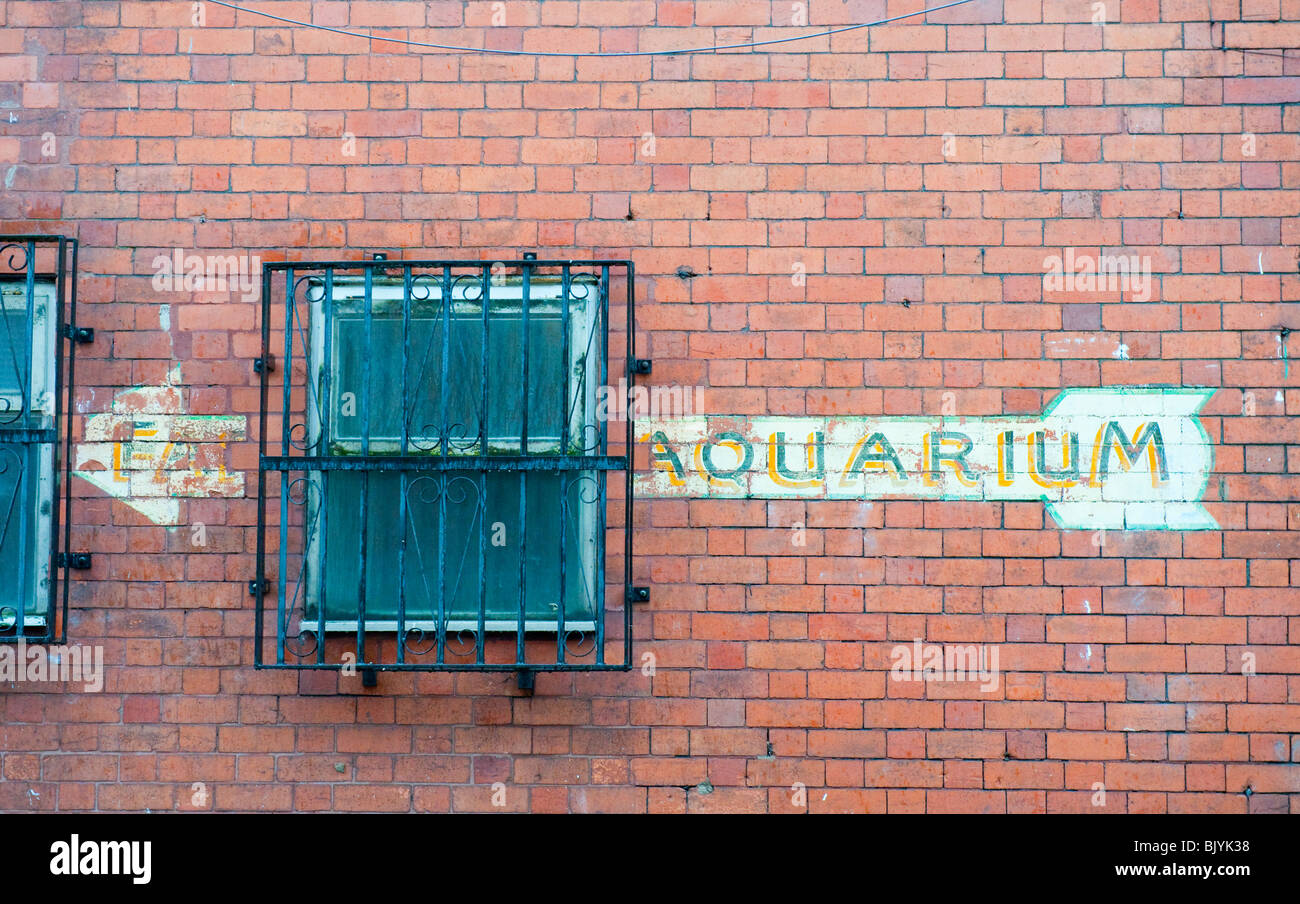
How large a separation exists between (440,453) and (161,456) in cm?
121

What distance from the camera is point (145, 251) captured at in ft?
15.2

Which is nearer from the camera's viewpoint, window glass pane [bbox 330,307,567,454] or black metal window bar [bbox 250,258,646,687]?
black metal window bar [bbox 250,258,646,687]

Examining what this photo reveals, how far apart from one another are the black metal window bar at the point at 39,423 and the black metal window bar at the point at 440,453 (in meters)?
0.84

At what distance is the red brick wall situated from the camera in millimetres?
4477

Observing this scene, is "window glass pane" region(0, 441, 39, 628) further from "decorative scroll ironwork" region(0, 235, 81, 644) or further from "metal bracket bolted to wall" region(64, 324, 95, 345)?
"metal bracket bolted to wall" region(64, 324, 95, 345)

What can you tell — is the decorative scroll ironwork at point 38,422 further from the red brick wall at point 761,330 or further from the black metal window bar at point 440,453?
the black metal window bar at point 440,453

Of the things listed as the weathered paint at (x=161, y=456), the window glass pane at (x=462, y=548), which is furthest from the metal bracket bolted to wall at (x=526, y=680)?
the weathered paint at (x=161, y=456)

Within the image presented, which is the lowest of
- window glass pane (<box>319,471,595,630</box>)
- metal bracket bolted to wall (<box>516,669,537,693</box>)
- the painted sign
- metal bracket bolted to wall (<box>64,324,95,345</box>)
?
metal bracket bolted to wall (<box>516,669,537,693</box>)

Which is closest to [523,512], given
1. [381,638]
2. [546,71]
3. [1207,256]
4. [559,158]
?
[381,638]

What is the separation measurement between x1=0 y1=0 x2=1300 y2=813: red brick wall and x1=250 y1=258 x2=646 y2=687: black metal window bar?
14cm

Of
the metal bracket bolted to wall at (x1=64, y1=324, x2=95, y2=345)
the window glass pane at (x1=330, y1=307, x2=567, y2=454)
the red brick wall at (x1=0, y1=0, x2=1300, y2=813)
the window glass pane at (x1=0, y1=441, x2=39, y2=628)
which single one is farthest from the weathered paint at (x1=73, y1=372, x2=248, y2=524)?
the window glass pane at (x1=330, y1=307, x2=567, y2=454)

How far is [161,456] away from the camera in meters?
4.58
